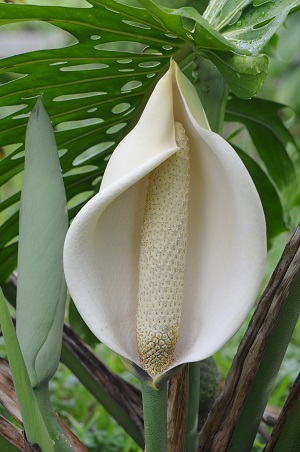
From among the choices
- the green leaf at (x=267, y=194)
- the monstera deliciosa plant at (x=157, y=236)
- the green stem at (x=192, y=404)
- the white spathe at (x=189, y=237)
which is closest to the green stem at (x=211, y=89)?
the monstera deliciosa plant at (x=157, y=236)

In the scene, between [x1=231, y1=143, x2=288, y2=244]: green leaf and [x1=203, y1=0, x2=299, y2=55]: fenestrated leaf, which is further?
[x1=231, y1=143, x2=288, y2=244]: green leaf

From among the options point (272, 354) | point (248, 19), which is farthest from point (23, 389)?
point (248, 19)

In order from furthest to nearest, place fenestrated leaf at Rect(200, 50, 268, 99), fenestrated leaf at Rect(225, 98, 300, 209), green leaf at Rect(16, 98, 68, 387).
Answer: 1. fenestrated leaf at Rect(225, 98, 300, 209)
2. green leaf at Rect(16, 98, 68, 387)
3. fenestrated leaf at Rect(200, 50, 268, 99)

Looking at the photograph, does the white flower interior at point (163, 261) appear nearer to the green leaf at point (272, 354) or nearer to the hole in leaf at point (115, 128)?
the green leaf at point (272, 354)

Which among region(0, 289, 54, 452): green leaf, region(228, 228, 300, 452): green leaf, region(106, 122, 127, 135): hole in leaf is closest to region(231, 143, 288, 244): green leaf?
region(106, 122, 127, 135): hole in leaf

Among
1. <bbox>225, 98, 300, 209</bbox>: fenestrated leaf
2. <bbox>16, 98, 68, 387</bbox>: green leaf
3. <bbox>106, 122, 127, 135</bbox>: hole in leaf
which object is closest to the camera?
<bbox>16, 98, 68, 387</bbox>: green leaf

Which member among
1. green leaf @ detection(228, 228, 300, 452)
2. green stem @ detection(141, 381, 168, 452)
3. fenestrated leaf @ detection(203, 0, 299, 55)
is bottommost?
green leaf @ detection(228, 228, 300, 452)

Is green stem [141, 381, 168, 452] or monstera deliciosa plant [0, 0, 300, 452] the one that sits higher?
monstera deliciosa plant [0, 0, 300, 452]

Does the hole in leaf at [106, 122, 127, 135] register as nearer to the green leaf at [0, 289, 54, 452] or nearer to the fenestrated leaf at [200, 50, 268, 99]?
the fenestrated leaf at [200, 50, 268, 99]
